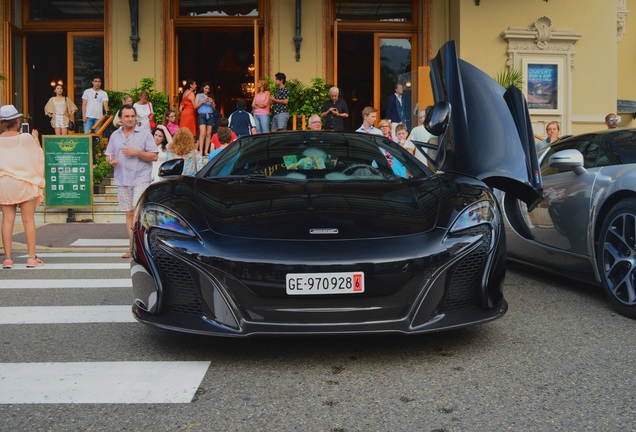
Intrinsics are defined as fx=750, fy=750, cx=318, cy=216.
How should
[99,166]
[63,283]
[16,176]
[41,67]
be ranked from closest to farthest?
[63,283]
[16,176]
[99,166]
[41,67]

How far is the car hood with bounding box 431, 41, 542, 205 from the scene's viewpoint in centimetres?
529

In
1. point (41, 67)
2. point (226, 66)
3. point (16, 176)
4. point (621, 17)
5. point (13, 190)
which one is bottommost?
point (13, 190)

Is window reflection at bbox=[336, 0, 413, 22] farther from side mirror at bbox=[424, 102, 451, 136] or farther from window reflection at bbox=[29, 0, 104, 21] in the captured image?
side mirror at bbox=[424, 102, 451, 136]

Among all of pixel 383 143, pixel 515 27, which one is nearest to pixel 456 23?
pixel 515 27

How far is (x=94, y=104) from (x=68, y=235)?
5859mm

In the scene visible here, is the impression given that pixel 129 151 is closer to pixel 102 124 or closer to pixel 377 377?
pixel 377 377

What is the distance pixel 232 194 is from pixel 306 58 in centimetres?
1320

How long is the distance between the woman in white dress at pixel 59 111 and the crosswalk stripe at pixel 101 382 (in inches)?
572

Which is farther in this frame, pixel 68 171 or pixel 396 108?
pixel 396 108

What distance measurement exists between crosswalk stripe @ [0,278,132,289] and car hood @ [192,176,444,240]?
2.62m

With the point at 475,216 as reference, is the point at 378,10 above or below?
above

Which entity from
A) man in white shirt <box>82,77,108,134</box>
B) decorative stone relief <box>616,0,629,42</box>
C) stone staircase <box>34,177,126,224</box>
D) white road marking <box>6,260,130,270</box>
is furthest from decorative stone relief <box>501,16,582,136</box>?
white road marking <box>6,260,130,270</box>

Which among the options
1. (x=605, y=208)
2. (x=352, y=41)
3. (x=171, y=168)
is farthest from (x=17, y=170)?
(x=352, y=41)

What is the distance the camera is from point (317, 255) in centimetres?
374
